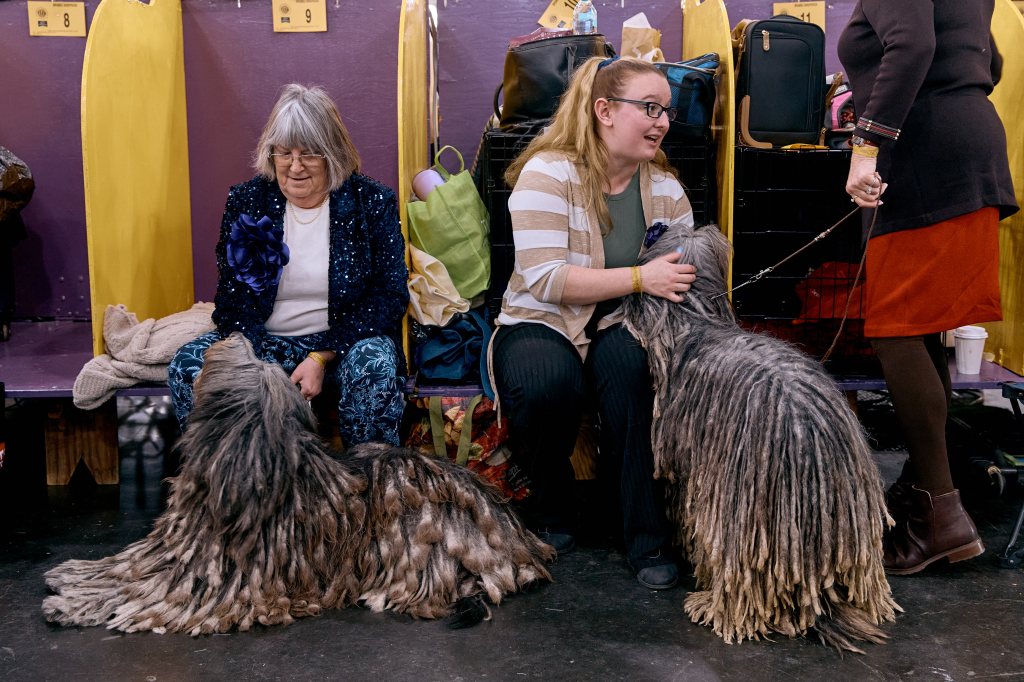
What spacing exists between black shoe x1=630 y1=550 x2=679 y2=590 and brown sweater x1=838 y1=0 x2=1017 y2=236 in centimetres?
101

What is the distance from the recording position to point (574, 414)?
105 inches

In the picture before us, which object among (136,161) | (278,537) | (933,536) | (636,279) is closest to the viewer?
(278,537)

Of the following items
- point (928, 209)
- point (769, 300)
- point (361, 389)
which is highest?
point (928, 209)

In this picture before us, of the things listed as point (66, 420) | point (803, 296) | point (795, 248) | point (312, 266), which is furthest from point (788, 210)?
point (66, 420)

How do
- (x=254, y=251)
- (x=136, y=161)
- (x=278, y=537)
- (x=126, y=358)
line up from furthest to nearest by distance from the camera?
1. (x=136, y=161)
2. (x=126, y=358)
3. (x=254, y=251)
4. (x=278, y=537)

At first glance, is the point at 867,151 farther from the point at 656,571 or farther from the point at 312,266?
the point at 312,266

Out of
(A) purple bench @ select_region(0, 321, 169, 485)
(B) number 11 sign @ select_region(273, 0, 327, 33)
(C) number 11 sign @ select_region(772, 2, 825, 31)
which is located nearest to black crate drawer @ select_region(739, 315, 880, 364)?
(C) number 11 sign @ select_region(772, 2, 825, 31)

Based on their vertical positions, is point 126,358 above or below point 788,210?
below

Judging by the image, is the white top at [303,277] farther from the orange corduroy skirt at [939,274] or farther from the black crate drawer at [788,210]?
the orange corduroy skirt at [939,274]

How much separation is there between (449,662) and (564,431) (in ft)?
2.41

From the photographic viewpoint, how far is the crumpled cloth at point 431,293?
10.1 ft

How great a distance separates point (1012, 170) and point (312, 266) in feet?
7.37

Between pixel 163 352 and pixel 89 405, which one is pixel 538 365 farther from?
pixel 89 405

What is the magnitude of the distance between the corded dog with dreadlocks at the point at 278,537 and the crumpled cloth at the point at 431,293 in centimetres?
67
